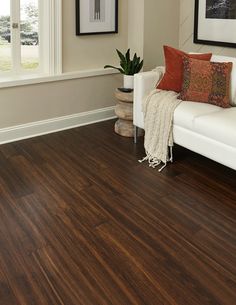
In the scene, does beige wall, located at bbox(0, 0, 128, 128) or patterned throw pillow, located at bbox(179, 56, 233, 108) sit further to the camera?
beige wall, located at bbox(0, 0, 128, 128)

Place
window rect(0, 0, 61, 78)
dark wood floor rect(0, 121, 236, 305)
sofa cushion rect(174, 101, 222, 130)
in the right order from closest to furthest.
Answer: dark wood floor rect(0, 121, 236, 305) < sofa cushion rect(174, 101, 222, 130) < window rect(0, 0, 61, 78)

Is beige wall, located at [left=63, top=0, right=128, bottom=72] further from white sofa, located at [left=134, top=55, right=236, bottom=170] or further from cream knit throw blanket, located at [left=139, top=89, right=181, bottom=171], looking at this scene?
white sofa, located at [left=134, top=55, right=236, bottom=170]

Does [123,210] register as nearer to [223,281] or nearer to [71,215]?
[71,215]

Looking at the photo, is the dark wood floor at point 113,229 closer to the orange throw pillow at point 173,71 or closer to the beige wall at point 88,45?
the orange throw pillow at point 173,71

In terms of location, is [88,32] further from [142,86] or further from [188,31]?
[188,31]

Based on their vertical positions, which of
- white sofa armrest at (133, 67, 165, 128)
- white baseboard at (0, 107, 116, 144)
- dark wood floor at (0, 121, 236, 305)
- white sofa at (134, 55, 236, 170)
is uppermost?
white sofa armrest at (133, 67, 165, 128)

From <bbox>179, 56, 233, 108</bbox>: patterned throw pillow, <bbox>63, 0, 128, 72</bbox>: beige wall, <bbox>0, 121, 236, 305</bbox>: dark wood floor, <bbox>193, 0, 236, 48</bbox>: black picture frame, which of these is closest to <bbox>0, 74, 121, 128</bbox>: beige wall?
<bbox>63, 0, 128, 72</bbox>: beige wall

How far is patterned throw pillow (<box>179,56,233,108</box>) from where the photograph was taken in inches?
117

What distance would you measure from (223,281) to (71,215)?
1008mm

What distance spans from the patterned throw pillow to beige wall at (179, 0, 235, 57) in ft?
3.31

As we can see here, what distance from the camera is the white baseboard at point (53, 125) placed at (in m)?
3.54

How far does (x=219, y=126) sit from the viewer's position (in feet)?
8.54

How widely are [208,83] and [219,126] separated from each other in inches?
20.8

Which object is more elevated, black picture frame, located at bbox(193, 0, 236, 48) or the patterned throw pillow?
black picture frame, located at bbox(193, 0, 236, 48)
